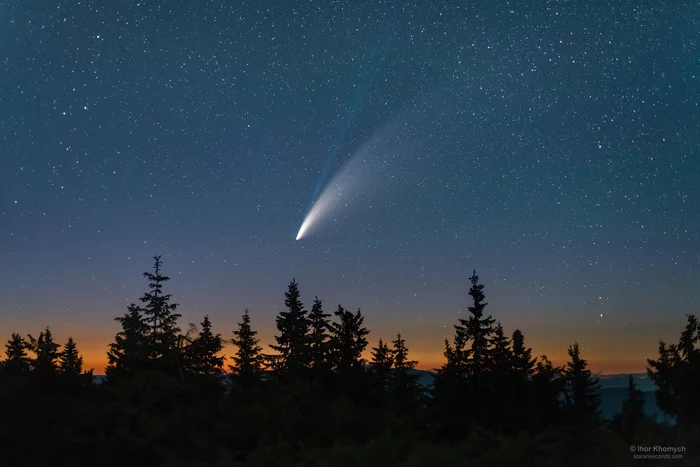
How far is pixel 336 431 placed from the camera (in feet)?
28.5

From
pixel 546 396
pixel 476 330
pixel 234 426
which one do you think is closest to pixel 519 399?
pixel 546 396

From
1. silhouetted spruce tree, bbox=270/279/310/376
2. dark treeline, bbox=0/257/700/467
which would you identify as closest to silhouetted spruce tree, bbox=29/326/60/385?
dark treeline, bbox=0/257/700/467

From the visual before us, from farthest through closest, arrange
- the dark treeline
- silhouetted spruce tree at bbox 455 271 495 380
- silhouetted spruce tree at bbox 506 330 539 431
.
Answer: silhouetted spruce tree at bbox 455 271 495 380 → silhouetted spruce tree at bbox 506 330 539 431 → the dark treeline

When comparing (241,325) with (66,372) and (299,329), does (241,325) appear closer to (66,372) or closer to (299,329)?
(299,329)

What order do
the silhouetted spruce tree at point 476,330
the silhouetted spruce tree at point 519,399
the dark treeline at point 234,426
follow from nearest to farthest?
the dark treeline at point 234,426
the silhouetted spruce tree at point 519,399
the silhouetted spruce tree at point 476,330

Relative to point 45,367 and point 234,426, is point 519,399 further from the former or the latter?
point 45,367

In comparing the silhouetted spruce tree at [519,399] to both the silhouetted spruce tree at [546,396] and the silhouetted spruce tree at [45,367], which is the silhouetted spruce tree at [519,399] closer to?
the silhouetted spruce tree at [546,396]

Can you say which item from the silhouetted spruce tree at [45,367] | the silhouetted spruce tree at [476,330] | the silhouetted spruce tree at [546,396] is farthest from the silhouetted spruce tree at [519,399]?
the silhouetted spruce tree at [476,330]

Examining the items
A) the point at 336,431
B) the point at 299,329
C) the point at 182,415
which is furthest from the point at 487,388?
the point at 299,329

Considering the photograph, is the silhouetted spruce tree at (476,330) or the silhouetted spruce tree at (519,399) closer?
the silhouetted spruce tree at (519,399)

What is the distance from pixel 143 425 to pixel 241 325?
204 ft

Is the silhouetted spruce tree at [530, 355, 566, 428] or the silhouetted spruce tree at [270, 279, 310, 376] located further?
the silhouetted spruce tree at [270, 279, 310, 376]

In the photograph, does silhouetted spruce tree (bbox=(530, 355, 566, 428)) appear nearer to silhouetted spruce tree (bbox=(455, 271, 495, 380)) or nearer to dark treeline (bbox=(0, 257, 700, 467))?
dark treeline (bbox=(0, 257, 700, 467))

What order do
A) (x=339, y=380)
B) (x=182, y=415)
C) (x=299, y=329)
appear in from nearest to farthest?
1. (x=182, y=415)
2. (x=339, y=380)
3. (x=299, y=329)
